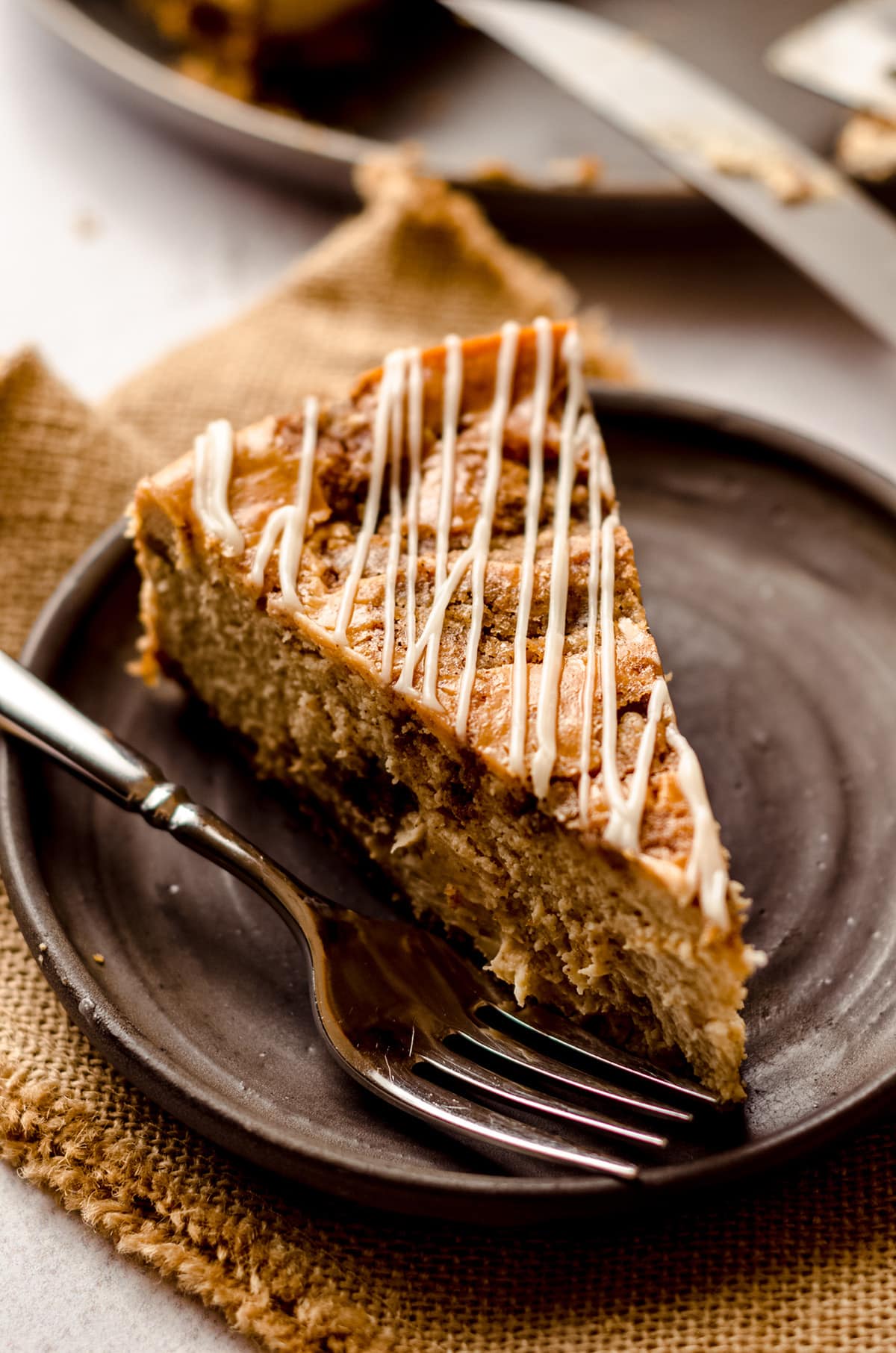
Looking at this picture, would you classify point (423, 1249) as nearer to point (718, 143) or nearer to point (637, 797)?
point (637, 797)

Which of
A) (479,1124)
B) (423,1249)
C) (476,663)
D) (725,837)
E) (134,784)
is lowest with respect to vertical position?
(423,1249)

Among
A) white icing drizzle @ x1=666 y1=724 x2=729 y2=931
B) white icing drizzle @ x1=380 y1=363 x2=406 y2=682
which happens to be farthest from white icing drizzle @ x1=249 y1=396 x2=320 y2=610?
white icing drizzle @ x1=666 y1=724 x2=729 y2=931

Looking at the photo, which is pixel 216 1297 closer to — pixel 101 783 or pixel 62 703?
pixel 101 783

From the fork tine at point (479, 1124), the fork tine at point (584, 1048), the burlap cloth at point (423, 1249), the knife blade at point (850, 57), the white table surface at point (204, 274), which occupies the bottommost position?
the burlap cloth at point (423, 1249)

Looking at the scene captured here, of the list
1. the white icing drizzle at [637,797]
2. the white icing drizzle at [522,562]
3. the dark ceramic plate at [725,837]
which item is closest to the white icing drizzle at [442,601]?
the white icing drizzle at [522,562]

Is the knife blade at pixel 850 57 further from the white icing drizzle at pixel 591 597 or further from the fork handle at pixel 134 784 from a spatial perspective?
the fork handle at pixel 134 784

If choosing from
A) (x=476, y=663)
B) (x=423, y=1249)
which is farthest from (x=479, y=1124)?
(x=476, y=663)

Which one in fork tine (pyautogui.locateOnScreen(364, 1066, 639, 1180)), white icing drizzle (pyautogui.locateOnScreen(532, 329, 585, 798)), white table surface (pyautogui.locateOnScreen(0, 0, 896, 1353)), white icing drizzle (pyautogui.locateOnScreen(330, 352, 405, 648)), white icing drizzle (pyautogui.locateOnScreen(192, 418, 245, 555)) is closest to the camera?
fork tine (pyautogui.locateOnScreen(364, 1066, 639, 1180))

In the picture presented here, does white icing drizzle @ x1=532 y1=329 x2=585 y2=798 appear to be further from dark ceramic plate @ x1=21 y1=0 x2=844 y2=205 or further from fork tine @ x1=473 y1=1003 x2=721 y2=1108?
dark ceramic plate @ x1=21 y1=0 x2=844 y2=205
